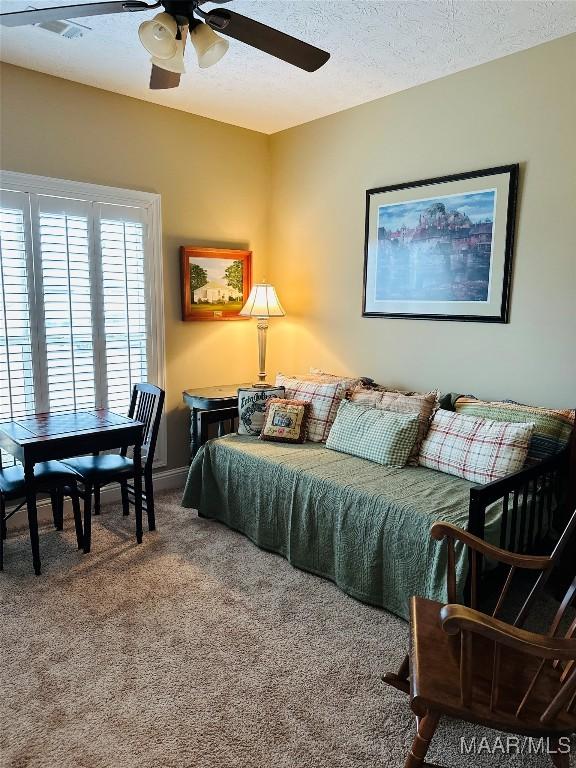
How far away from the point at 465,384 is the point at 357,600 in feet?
4.87

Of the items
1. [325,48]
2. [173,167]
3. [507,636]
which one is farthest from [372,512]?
[173,167]

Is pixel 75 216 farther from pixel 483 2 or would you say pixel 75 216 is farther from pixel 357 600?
pixel 357 600

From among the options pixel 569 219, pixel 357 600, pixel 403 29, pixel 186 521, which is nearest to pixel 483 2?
pixel 403 29

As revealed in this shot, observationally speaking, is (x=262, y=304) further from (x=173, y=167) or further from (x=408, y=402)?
(x=408, y=402)

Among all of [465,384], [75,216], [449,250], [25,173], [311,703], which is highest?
[25,173]

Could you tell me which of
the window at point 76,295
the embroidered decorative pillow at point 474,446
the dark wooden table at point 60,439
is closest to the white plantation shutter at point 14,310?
the window at point 76,295

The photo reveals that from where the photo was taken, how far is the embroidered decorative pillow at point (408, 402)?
10.0ft

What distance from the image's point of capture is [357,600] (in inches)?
104

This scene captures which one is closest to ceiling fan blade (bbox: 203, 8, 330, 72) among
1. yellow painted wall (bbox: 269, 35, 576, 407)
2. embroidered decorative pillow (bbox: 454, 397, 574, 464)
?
yellow painted wall (bbox: 269, 35, 576, 407)

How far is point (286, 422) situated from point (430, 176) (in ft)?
5.91

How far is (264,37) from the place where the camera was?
1.95m

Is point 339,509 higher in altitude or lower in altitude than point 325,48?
lower

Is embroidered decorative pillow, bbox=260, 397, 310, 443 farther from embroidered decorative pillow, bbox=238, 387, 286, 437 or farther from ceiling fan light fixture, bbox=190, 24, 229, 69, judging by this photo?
ceiling fan light fixture, bbox=190, 24, 229, 69

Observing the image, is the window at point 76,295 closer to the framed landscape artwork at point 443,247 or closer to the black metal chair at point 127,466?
the black metal chair at point 127,466
